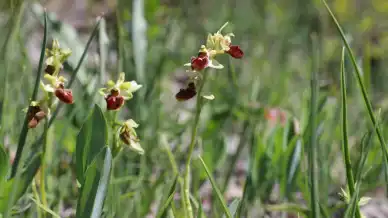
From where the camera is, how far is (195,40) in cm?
335

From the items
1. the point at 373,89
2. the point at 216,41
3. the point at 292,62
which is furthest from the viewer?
the point at 292,62

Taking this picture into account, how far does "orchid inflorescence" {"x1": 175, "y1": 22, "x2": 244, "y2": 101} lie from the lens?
1.10m

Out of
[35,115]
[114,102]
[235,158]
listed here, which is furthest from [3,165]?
[235,158]

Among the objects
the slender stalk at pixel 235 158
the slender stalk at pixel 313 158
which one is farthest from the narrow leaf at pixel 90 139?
the slender stalk at pixel 235 158

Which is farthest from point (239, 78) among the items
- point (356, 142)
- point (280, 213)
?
point (280, 213)

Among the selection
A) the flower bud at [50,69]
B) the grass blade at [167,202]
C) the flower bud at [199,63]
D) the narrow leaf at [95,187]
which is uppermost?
the flower bud at [50,69]

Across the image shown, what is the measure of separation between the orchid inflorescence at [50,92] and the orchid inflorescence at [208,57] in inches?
7.4

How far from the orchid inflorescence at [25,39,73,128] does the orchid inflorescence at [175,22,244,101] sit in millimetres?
188

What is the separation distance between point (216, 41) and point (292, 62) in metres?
2.15

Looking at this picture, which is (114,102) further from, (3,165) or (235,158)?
(235,158)

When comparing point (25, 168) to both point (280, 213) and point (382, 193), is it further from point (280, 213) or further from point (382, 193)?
point (382, 193)

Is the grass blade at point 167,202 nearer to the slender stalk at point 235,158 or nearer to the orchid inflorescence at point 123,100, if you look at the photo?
the orchid inflorescence at point 123,100

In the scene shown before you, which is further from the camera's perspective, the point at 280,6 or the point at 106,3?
the point at 106,3

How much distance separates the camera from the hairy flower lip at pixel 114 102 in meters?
A: 1.10
